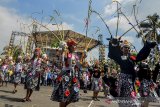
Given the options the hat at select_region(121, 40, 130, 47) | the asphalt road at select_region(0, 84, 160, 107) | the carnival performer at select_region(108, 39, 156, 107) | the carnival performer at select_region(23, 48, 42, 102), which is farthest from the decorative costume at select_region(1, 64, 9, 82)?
the carnival performer at select_region(108, 39, 156, 107)

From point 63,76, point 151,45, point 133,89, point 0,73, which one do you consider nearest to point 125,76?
point 133,89

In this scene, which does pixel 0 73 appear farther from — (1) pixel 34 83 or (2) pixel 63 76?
(2) pixel 63 76

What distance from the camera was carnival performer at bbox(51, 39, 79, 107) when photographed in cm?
848

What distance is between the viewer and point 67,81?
8.59 metres

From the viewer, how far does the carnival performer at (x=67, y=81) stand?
8.48 m

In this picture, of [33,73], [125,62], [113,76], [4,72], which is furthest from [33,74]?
[4,72]

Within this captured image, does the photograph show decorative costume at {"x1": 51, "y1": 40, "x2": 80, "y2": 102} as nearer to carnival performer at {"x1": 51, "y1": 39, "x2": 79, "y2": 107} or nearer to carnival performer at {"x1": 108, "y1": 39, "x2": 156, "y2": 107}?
carnival performer at {"x1": 51, "y1": 39, "x2": 79, "y2": 107}

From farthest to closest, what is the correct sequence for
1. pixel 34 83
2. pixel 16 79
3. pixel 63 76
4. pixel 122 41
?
pixel 16 79 < pixel 34 83 < pixel 63 76 < pixel 122 41

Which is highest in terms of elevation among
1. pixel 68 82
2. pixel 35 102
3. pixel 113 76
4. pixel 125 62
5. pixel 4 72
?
pixel 4 72

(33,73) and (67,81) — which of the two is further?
(33,73)

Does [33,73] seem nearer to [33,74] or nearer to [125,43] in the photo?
[33,74]

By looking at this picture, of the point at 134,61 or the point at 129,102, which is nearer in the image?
the point at 129,102

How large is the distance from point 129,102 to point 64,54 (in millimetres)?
2314

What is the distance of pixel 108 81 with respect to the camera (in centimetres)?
779
